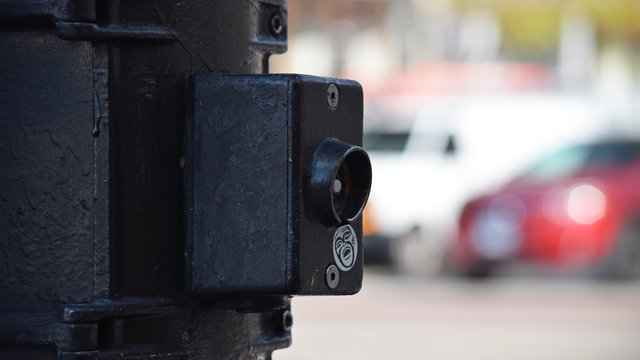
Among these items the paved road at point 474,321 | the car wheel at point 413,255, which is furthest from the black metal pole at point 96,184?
the car wheel at point 413,255

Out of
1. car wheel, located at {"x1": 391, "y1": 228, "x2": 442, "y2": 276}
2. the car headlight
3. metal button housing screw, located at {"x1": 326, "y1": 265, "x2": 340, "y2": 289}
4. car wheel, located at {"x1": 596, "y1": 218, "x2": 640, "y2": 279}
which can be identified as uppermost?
metal button housing screw, located at {"x1": 326, "y1": 265, "x2": 340, "y2": 289}

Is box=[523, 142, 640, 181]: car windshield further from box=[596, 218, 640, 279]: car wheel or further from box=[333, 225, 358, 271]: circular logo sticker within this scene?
box=[333, 225, 358, 271]: circular logo sticker

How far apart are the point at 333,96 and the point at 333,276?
0.81 feet

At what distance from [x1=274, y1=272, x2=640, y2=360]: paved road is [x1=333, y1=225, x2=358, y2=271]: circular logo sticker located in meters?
7.13

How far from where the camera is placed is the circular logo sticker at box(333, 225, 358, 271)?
1891mm

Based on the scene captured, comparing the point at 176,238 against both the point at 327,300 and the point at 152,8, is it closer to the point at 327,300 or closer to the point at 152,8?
the point at 152,8

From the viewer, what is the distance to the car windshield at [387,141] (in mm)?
16422

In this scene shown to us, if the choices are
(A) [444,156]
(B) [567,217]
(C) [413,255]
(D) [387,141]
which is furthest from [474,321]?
(D) [387,141]

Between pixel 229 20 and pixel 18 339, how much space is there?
1.77ft


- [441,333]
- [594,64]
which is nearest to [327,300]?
[441,333]

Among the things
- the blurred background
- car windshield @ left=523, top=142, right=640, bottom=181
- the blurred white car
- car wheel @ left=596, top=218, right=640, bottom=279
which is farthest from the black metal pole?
the blurred white car

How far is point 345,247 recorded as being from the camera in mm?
1917

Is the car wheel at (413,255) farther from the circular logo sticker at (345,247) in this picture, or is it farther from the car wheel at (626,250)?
the circular logo sticker at (345,247)

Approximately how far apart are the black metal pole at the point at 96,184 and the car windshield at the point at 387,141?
14486mm
